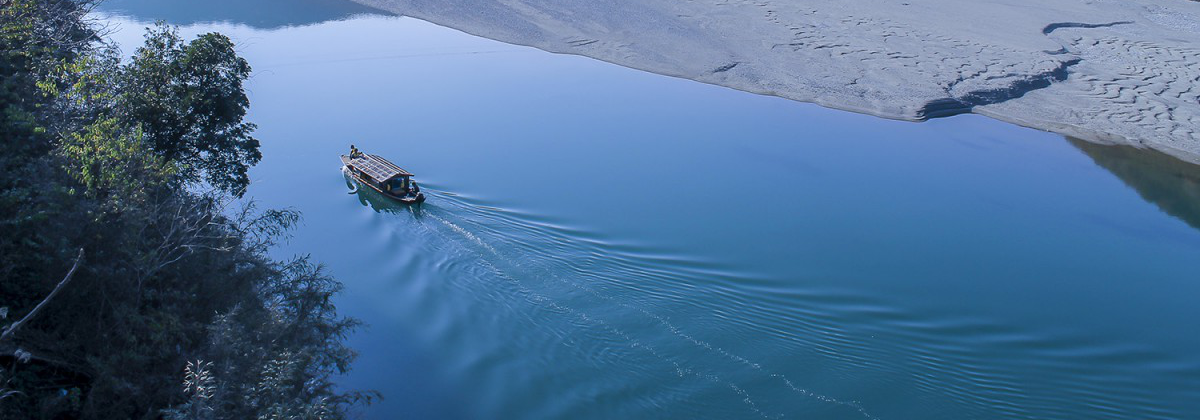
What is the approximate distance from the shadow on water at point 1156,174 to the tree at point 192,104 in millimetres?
19046

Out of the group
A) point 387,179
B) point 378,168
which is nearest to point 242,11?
point 378,168

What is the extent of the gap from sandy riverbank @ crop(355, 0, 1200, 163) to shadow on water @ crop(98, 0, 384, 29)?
1.71 m

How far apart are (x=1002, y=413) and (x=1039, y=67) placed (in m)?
16.5

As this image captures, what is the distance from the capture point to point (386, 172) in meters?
16.6

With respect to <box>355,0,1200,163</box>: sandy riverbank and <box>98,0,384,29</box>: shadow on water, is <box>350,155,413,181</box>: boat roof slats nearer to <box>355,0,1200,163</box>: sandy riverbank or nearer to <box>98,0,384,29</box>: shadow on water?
<box>355,0,1200,163</box>: sandy riverbank

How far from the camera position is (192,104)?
12.8 metres

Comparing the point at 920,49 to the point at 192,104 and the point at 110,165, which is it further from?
the point at 110,165

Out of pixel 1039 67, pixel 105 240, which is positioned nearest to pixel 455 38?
pixel 1039 67

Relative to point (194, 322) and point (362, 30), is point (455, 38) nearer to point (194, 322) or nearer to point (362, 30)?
point (362, 30)

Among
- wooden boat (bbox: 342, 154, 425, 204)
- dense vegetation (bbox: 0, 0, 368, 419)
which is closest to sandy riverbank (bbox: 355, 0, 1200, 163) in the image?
wooden boat (bbox: 342, 154, 425, 204)

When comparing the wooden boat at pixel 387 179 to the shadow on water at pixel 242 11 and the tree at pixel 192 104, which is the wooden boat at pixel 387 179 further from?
the shadow on water at pixel 242 11

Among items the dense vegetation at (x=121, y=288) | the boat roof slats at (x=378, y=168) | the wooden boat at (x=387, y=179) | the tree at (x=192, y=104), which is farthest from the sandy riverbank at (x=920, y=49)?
the dense vegetation at (x=121, y=288)

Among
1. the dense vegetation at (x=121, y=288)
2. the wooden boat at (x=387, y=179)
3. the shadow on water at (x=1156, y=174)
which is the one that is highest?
the dense vegetation at (x=121, y=288)

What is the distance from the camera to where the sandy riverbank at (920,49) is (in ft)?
74.7
